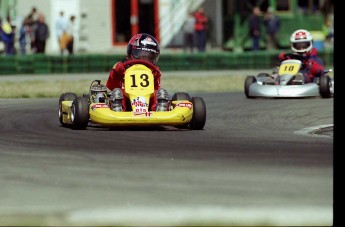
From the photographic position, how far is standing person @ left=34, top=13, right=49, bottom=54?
31.9 metres

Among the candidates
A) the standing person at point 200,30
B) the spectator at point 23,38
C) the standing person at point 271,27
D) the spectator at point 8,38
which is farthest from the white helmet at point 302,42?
the standing person at point 271,27

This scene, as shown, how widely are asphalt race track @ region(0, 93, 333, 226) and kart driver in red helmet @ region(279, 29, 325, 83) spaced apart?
5126 millimetres

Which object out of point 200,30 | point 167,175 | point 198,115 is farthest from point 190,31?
point 167,175

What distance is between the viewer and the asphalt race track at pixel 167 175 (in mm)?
7254

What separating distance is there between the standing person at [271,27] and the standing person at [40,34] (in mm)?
6815

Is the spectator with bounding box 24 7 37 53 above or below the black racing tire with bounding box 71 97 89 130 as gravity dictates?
above

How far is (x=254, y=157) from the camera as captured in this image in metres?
10.2

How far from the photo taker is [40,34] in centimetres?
3191

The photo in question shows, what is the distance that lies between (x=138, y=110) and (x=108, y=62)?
14735 millimetres

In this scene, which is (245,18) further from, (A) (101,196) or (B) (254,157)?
(A) (101,196)

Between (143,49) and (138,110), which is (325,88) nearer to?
(143,49)

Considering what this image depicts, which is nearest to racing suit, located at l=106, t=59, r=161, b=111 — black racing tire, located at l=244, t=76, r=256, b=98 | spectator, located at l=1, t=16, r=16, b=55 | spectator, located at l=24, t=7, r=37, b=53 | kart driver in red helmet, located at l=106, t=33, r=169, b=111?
kart driver in red helmet, located at l=106, t=33, r=169, b=111

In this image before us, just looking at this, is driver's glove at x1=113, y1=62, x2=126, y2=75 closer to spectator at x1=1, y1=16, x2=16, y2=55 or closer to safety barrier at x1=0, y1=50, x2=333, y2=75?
safety barrier at x1=0, y1=50, x2=333, y2=75

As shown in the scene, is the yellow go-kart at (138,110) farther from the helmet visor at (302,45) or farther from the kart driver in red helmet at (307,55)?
the helmet visor at (302,45)
